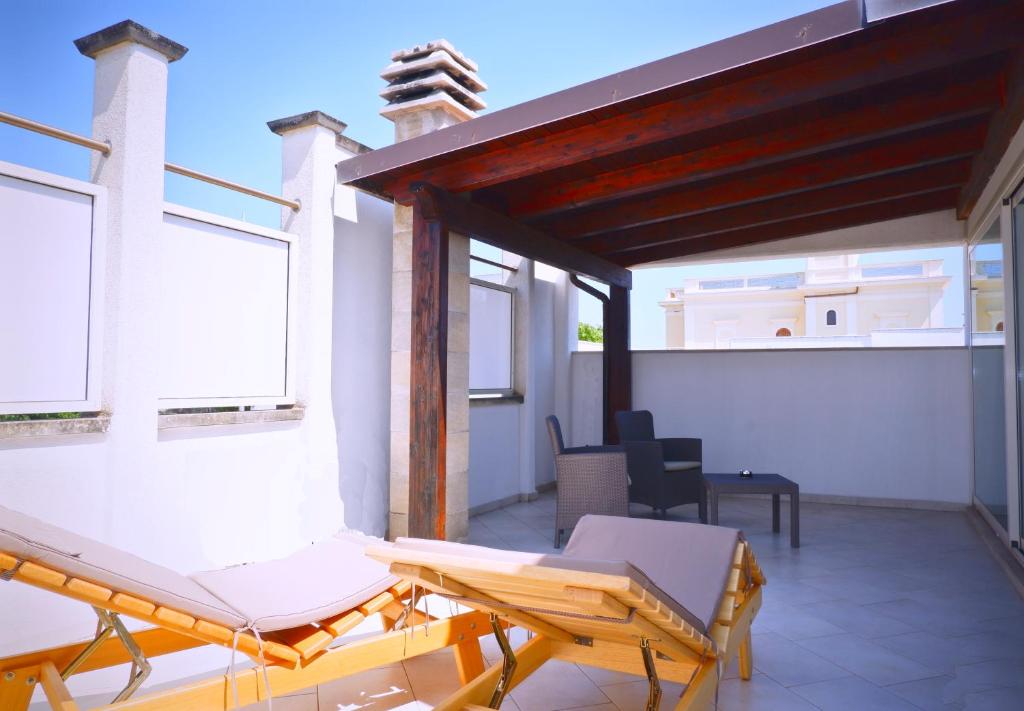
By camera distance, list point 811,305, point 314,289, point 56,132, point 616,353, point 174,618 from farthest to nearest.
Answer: point 811,305 < point 616,353 < point 314,289 < point 56,132 < point 174,618

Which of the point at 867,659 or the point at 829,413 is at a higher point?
the point at 829,413

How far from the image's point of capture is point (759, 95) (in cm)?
378

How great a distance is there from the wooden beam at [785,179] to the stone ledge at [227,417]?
2.99 meters

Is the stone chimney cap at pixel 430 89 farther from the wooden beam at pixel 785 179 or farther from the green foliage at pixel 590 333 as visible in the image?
the green foliage at pixel 590 333

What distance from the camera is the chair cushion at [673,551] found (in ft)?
8.34

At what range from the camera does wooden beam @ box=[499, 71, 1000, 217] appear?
4.21 metres

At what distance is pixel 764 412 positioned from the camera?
8.07 meters

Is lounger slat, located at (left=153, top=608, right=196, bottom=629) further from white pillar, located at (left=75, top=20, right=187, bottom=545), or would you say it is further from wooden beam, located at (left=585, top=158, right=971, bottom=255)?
wooden beam, located at (left=585, top=158, right=971, bottom=255)

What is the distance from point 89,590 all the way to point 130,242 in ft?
7.64

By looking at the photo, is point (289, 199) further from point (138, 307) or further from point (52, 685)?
point (52, 685)

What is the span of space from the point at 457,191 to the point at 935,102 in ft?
10.2

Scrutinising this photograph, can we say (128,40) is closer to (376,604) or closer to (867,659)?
(376,604)

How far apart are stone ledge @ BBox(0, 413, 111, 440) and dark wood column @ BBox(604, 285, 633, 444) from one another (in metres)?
5.81

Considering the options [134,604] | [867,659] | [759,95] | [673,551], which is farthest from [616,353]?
[134,604]
